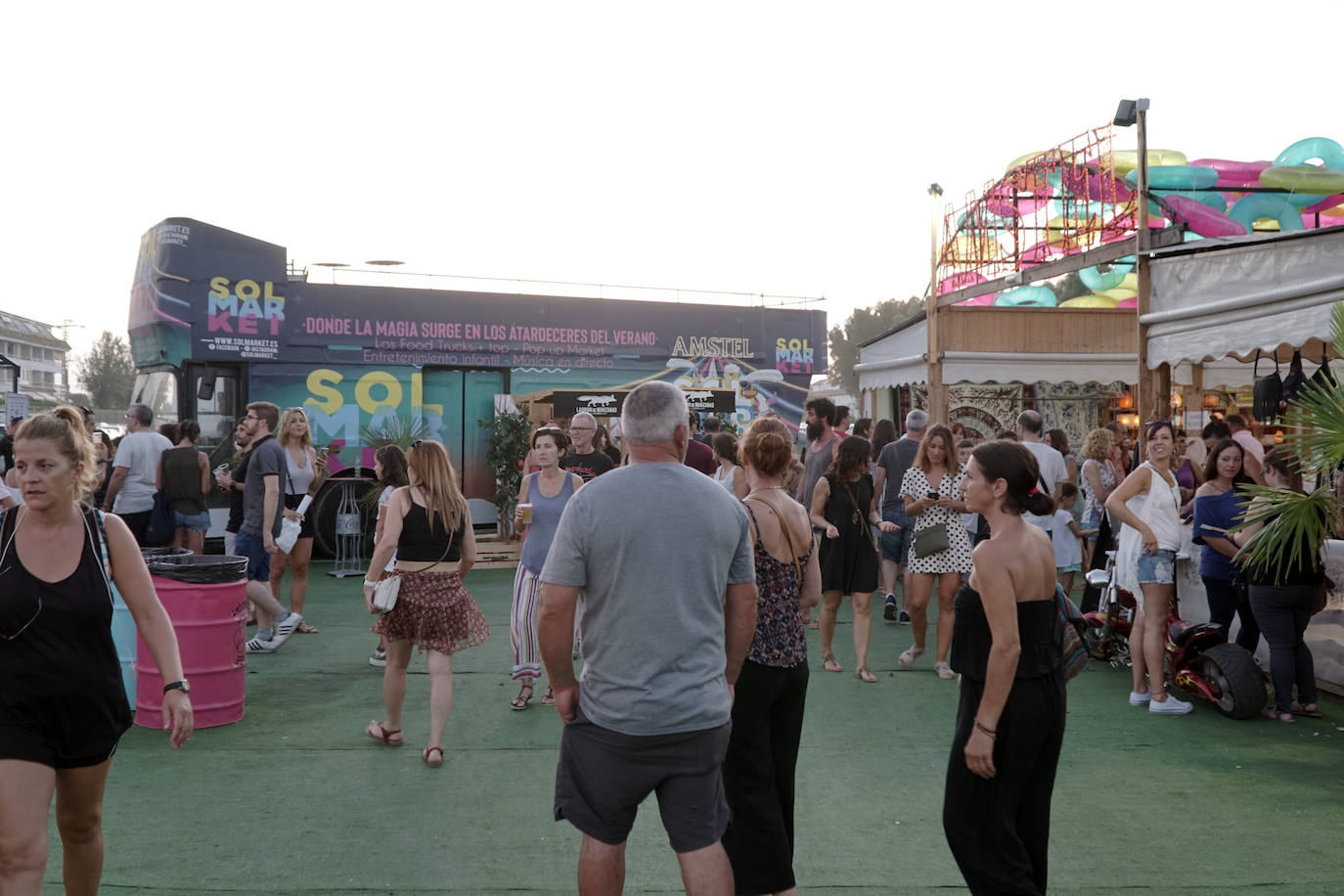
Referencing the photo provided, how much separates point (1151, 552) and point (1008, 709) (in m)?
3.64

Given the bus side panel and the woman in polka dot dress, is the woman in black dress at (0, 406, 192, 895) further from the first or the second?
the bus side panel

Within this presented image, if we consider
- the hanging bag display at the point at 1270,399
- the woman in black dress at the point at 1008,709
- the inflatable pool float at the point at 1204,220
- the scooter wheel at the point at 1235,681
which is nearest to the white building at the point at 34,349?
the inflatable pool float at the point at 1204,220

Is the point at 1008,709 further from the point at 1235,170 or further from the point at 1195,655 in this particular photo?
the point at 1235,170

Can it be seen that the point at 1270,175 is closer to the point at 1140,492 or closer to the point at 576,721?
the point at 1140,492

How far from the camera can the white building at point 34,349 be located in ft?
308

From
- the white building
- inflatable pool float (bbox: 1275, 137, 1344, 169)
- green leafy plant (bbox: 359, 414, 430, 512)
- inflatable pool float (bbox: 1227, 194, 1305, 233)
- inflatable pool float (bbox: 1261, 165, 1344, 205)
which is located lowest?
green leafy plant (bbox: 359, 414, 430, 512)

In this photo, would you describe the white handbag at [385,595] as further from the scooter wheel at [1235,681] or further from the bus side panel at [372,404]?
the bus side panel at [372,404]

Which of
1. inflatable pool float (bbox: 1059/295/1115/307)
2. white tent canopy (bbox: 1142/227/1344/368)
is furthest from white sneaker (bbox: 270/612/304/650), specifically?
inflatable pool float (bbox: 1059/295/1115/307)

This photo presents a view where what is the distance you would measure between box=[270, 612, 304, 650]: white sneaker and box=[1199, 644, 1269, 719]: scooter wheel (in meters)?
6.39

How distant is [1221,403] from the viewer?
1444 cm

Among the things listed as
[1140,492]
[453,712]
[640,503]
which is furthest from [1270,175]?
[640,503]

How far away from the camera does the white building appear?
94.0 meters

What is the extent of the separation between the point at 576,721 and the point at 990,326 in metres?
12.1

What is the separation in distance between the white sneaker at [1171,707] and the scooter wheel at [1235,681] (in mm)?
199
